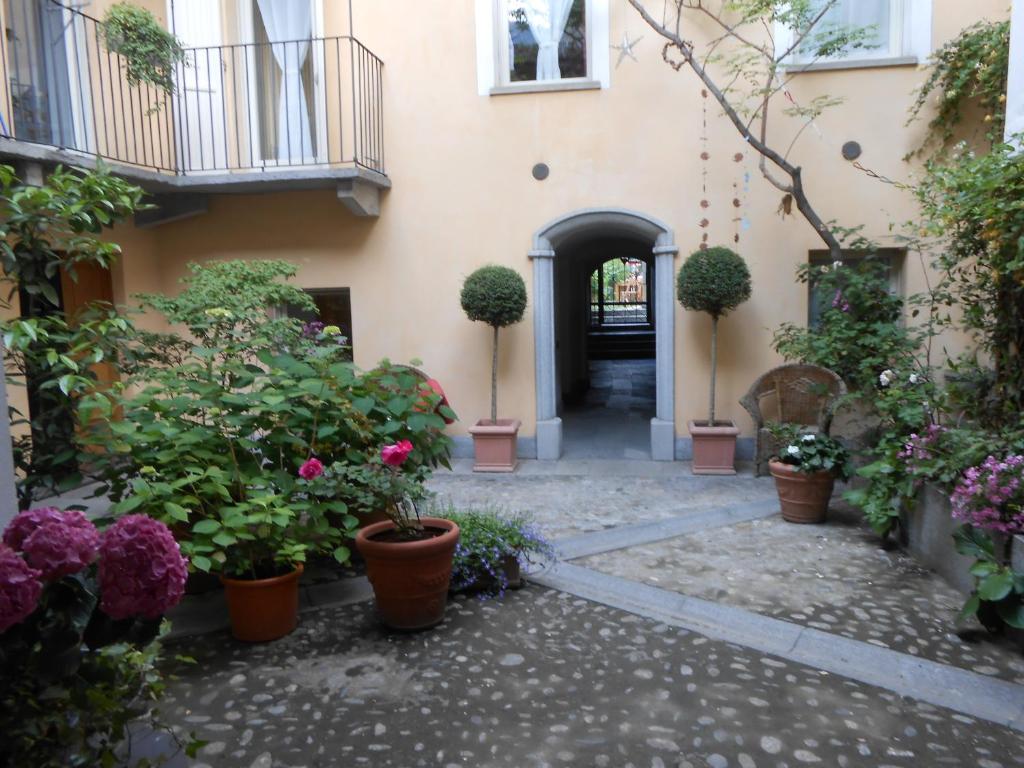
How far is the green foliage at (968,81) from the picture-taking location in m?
6.28

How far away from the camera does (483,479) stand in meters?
7.10

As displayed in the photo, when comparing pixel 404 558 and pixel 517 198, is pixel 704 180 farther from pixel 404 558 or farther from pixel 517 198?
pixel 404 558

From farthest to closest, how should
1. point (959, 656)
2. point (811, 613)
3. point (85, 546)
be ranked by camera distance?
1. point (811, 613)
2. point (959, 656)
3. point (85, 546)

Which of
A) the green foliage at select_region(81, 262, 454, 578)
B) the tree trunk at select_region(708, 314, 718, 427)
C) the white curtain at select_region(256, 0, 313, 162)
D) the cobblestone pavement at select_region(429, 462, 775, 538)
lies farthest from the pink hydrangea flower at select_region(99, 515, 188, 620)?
the white curtain at select_region(256, 0, 313, 162)

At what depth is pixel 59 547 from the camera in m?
1.81

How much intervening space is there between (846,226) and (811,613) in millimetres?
4392

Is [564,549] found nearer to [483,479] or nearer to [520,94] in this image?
[483,479]

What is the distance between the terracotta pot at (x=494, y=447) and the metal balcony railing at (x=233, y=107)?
8.96 ft

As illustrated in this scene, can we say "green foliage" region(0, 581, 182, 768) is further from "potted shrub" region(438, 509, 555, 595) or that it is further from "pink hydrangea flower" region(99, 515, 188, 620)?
"potted shrub" region(438, 509, 555, 595)

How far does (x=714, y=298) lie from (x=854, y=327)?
121cm

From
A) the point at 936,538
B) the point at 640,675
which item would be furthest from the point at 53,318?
the point at 936,538

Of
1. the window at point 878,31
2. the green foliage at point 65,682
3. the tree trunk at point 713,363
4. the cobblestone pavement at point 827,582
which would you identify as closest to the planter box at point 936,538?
the cobblestone pavement at point 827,582

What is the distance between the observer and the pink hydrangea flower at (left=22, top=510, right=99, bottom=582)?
1.79 metres

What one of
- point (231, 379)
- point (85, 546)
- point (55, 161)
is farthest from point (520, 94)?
point (85, 546)
